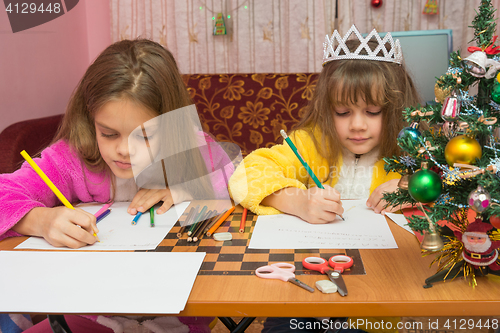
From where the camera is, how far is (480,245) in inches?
21.2

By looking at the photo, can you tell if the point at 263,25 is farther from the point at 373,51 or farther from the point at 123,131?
the point at 123,131

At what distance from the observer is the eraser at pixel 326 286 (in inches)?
21.0

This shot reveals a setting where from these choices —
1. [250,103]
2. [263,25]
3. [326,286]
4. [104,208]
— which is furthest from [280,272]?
[263,25]

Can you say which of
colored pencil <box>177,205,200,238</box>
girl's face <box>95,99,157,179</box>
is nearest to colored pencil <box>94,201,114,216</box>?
girl's face <box>95,99,157,179</box>

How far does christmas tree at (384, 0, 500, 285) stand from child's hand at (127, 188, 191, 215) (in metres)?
0.56

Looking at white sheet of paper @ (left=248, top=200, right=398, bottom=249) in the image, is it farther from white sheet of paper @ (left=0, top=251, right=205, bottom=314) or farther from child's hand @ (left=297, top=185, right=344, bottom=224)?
white sheet of paper @ (left=0, top=251, right=205, bottom=314)

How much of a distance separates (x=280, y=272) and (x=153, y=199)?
1.53ft

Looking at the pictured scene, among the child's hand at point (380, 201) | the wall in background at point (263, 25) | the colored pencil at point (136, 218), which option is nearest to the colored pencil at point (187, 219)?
the colored pencil at point (136, 218)

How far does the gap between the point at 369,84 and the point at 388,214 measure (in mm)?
405

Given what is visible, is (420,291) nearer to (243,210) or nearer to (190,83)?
(243,210)

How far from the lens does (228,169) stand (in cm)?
113

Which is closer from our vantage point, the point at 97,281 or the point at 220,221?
the point at 97,281

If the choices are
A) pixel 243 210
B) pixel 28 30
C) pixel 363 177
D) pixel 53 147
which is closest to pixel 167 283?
pixel 243 210

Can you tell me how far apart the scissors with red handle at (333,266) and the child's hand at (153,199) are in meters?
0.42
